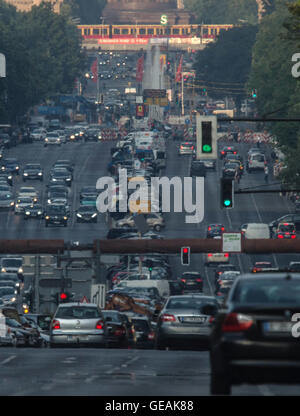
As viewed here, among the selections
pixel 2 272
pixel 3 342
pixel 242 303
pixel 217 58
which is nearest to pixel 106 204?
pixel 2 272

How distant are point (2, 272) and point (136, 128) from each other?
8734 cm

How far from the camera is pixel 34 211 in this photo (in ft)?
319

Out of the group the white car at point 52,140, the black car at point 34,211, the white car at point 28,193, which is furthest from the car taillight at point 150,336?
the white car at point 52,140

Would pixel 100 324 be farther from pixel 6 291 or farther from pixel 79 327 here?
pixel 6 291

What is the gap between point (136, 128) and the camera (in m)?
163

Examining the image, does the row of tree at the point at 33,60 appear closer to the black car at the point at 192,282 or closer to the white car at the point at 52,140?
the white car at the point at 52,140

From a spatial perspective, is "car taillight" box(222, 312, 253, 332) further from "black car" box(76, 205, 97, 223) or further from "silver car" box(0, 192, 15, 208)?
"silver car" box(0, 192, 15, 208)

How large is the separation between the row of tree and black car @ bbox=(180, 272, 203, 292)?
52.5 meters

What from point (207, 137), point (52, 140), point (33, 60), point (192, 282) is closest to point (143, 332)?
point (207, 137)

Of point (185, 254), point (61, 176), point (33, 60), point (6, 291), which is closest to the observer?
point (6, 291)

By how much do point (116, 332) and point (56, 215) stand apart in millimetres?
58784

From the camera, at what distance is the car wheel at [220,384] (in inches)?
688

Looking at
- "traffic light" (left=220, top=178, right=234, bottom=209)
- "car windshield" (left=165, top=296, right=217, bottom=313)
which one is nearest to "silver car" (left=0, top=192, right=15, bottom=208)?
"traffic light" (left=220, top=178, right=234, bottom=209)
